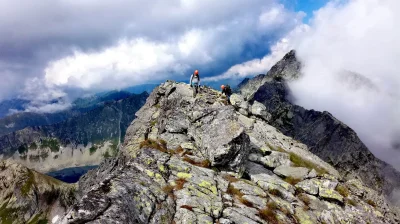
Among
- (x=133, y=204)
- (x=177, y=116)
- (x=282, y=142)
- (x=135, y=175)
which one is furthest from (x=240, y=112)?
(x=133, y=204)

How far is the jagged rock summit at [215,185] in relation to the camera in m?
23.3

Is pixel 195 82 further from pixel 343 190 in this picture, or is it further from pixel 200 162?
pixel 343 190

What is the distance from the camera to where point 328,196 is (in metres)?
35.2

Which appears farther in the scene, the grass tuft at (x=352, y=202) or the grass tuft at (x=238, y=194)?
the grass tuft at (x=352, y=202)

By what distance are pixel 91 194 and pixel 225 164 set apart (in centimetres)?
1741

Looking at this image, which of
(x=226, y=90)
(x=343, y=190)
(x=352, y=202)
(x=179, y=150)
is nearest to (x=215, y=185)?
(x=179, y=150)

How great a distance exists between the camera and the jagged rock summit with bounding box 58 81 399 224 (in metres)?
23.3

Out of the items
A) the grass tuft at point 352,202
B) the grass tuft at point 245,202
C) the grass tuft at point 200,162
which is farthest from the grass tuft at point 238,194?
the grass tuft at point 352,202

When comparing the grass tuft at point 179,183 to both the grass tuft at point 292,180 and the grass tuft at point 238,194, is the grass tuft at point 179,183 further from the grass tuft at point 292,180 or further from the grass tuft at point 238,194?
the grass tuft at point 292,180

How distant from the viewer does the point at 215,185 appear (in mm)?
30266

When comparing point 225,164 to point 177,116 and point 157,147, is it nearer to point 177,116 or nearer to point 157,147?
point 157,147

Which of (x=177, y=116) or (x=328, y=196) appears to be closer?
(x=328, y=196)

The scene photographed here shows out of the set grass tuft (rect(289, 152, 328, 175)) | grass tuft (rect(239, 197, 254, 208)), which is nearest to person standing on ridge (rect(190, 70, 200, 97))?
grass tuft (rect(289, 152, 328, 175))

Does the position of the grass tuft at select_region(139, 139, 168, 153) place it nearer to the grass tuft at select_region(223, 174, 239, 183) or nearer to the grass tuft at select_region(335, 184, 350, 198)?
the grass tuft at select_region(223, 174, 239, 183)
